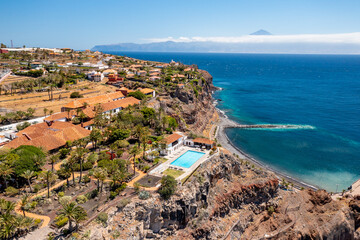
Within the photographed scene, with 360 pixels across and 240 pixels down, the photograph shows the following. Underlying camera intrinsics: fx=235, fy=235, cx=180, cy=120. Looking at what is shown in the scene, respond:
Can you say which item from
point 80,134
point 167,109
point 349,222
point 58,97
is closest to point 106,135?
point 80,134

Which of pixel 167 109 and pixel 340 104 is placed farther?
pixel 340 104

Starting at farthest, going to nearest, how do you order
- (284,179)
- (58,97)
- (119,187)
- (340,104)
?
(340,104) < (58,97) < (284,179) < (119,187)

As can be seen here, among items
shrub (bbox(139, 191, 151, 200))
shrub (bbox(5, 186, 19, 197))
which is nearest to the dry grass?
shrub (bbox(5, 186, 19, 197))

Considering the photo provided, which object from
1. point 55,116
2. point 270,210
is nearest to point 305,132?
point 270,210

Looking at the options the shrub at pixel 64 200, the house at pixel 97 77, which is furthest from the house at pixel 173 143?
the house at pixel 97 77

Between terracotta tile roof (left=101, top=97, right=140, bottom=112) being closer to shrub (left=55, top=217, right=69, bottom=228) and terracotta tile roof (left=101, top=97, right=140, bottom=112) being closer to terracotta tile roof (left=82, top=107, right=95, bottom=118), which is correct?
terracotta tile roof (left=82, top=107, right=95, bottom=118)

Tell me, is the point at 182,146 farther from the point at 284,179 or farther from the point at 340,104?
the point at 340,104
